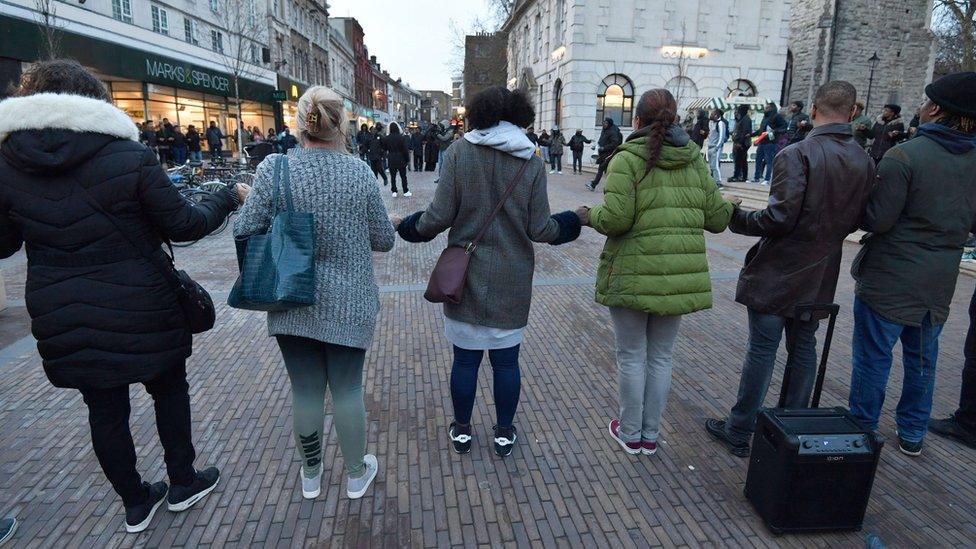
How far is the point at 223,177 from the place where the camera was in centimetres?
1356

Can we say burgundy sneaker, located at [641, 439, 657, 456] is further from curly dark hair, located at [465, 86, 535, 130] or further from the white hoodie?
curly dark hair, located at [465, 86, 535, 130]

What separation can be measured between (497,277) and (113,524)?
84.6 inches

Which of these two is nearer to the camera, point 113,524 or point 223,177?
point 113,524

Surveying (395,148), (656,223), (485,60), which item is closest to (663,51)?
(395,148)

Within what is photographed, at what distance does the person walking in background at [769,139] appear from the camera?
12531 mm

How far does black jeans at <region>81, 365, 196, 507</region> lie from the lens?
232 centimetres

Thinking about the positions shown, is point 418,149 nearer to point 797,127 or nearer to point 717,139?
point 717,139

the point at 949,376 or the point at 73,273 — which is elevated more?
the point at 73,273

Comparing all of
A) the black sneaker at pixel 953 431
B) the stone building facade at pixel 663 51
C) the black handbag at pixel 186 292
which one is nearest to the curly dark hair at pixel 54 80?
the black handbag at pixel 186 292

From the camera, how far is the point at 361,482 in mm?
2785

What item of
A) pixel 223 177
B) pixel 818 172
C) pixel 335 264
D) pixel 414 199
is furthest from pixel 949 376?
pixel 223 177

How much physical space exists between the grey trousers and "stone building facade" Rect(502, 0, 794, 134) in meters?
25.4

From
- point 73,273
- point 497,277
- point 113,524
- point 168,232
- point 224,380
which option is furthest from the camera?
point 224,380

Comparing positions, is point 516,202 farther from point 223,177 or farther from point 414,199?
point 223,177
